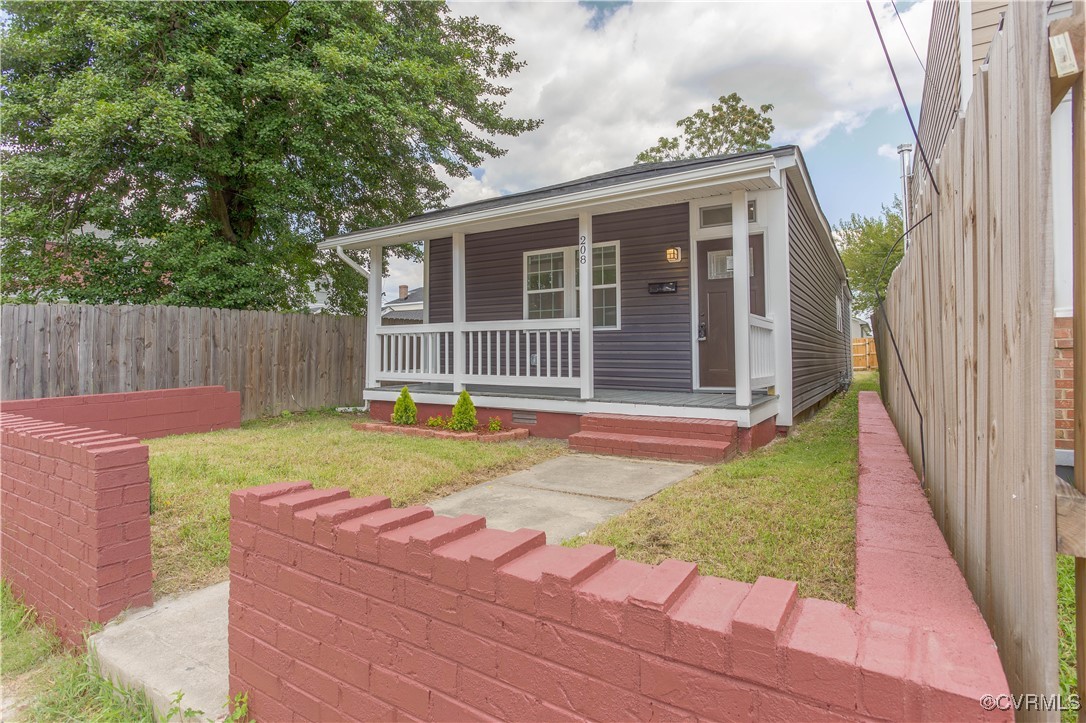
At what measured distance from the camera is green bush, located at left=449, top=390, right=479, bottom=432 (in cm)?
721

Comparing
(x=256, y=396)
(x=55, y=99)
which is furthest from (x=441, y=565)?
(x=55, y=99)

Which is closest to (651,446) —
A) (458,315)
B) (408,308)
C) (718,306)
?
(718,306)

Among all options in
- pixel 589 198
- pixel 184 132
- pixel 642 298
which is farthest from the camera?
pixel 184 132

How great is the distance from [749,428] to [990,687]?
5.26 metres

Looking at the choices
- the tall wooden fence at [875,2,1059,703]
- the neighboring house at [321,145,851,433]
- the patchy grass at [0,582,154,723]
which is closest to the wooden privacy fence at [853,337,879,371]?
the neighboring house at [321,145,851,433]

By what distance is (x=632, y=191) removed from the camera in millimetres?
6363

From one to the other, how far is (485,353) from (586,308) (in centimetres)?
244

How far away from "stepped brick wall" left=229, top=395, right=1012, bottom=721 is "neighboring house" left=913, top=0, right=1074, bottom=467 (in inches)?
28.5

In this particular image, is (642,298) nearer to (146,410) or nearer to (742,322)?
(742,322)

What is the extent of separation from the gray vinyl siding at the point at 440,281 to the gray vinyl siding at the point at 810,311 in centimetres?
561

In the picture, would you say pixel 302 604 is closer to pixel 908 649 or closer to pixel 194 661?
pixel 194 661

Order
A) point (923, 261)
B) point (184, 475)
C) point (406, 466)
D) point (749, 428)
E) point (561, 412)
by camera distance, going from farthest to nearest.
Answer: point (561, 412), point (749, 428), point (406, 466), point (184, 475), point (923, 261)

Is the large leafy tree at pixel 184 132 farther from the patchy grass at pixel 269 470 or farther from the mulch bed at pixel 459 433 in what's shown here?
the mulch bed at pixel 459 433

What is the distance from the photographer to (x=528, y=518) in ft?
12.4
